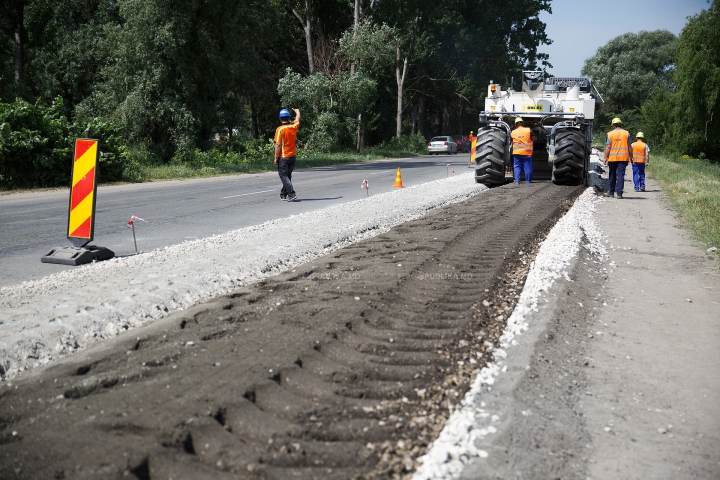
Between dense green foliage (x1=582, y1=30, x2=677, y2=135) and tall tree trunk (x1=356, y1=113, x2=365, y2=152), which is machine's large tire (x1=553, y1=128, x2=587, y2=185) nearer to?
tall tree trunk (x1=356, y1=113, x2=365, y2=152)

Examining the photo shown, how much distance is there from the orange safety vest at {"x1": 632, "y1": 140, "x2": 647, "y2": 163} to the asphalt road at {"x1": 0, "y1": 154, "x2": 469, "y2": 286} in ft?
21.3

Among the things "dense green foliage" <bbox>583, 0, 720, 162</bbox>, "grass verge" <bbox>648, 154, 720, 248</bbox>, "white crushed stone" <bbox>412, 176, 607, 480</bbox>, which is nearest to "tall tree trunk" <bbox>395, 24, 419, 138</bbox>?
"dense green foliage" <bbox>583, 0, 720, 162</bbox>

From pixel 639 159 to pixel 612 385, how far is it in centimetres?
1343

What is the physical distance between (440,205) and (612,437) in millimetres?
10256

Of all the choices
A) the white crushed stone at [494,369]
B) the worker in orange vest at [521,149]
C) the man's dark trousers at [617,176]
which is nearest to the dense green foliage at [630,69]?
the worker in orange vest at [521,149]

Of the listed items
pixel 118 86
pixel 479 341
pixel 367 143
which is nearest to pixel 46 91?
pixel 118 86

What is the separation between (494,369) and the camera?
161 inches

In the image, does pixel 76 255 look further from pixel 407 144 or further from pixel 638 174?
pixel 407 144

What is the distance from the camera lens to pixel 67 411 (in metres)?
3.33

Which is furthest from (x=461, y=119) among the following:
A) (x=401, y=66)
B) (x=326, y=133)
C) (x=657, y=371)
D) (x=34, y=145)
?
(x=657, y=371)

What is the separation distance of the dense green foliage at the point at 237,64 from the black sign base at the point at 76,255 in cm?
1172

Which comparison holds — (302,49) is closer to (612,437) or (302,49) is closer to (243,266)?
(243,266)

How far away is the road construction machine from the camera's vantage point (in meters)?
15.5

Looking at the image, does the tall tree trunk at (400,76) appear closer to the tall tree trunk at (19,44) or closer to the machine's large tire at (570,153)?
the tall tree trunk at (19,44)
